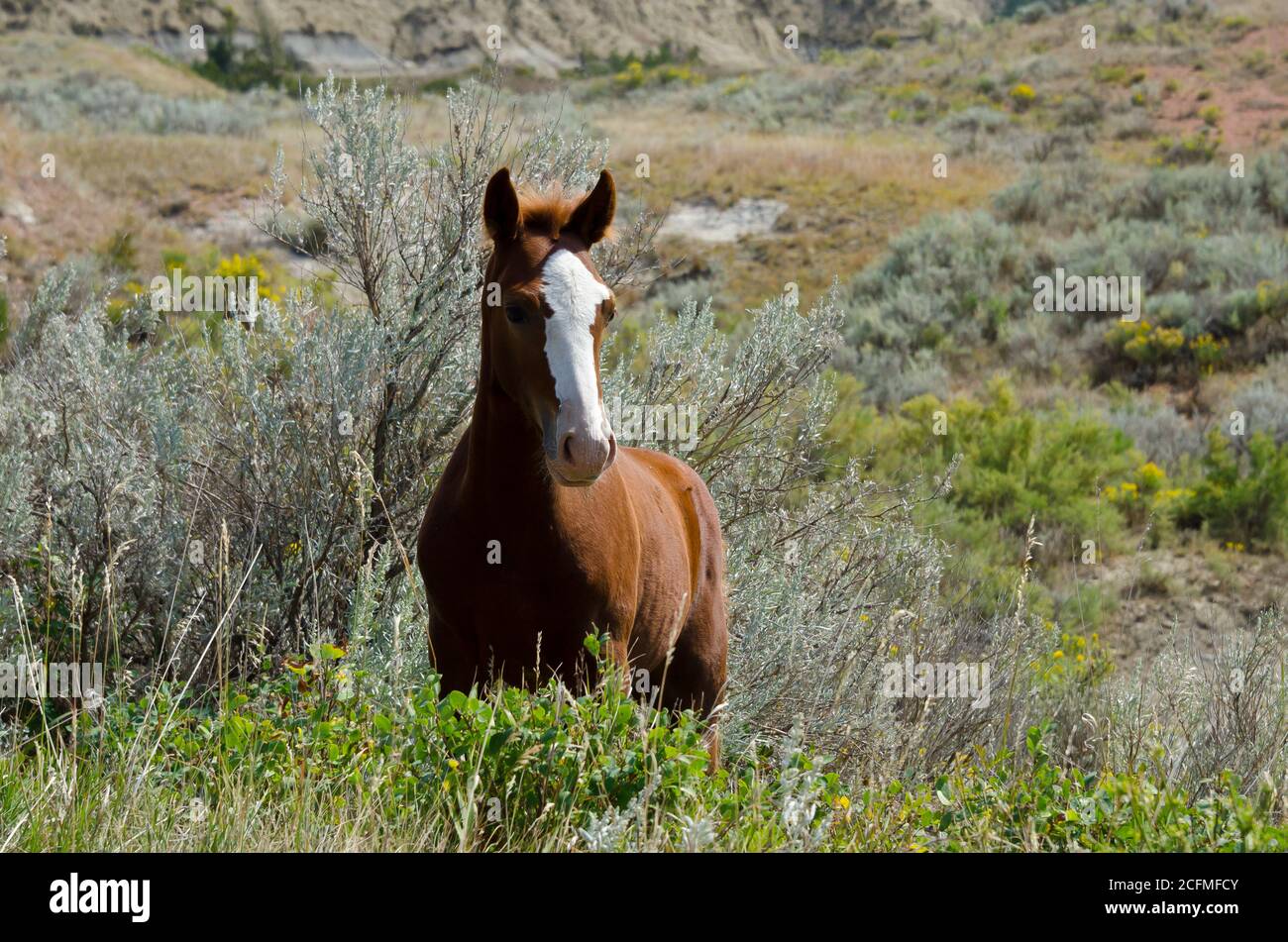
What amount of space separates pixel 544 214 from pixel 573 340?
646mm

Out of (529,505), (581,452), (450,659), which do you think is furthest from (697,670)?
(581,452)

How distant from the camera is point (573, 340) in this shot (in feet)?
12.1

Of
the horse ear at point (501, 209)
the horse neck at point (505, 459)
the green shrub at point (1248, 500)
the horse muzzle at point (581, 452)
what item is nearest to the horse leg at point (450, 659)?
the horse neck at point (505, 459)

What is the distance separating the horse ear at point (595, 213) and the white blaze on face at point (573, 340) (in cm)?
26

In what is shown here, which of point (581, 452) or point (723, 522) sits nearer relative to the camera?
point (581, 452)

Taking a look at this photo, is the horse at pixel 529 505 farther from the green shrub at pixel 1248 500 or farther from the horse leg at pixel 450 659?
the green shrub at pixel 1248 500

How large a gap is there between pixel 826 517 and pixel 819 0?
74595mm

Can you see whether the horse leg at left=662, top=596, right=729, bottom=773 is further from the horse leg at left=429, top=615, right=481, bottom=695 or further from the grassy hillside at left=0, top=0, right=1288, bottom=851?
the horse leg at left=429, top=615, right=481, bottom=695

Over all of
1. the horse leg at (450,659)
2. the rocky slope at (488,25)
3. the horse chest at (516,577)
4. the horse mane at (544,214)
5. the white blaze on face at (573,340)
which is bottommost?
the horse leg at (450,659)

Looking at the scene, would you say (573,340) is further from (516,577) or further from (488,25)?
(488,25)

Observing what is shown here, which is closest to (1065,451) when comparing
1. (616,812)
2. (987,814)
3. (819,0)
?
(987,814)

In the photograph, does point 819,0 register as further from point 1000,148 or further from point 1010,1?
point 1000,148

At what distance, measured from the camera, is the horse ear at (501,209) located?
4.03 m

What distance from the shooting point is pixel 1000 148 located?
93.1 ft
